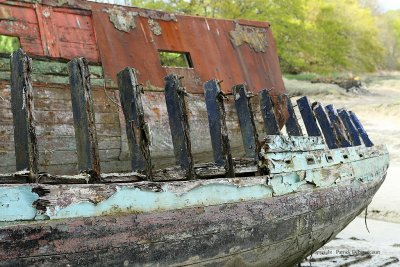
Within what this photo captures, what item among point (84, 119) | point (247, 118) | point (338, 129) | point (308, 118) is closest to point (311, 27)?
point (338, 129)

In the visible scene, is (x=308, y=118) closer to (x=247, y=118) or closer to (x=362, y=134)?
(x=247, y=118)

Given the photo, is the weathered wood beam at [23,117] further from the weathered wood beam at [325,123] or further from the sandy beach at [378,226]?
the weathered wood beam at [325,123]

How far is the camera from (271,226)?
11.9ft

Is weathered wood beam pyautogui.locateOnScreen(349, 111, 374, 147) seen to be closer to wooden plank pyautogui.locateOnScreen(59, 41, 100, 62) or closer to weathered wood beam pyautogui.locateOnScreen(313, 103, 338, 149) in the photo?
weathered wood beam pyautogui.locateOnScreen(313, 103, 338, 149)

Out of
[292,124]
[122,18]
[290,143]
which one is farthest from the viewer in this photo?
[122,18]

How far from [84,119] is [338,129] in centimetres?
417

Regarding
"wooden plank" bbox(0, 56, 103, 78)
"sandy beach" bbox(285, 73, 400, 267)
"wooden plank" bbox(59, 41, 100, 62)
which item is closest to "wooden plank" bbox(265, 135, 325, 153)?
"sandy beach" bbox(285, 73, 400, 267)

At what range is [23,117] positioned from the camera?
255cm

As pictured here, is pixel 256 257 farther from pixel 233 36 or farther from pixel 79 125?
pixel 233 36

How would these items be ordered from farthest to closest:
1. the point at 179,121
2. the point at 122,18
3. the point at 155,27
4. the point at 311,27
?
the point at 311,27 < the point at 155,27 < the point at 122,18 < the point at 179,121

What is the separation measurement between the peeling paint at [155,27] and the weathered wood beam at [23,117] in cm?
415

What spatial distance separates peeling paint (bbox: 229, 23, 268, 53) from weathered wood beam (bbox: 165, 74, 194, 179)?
4.64 m

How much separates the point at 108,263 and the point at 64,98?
3116 millimetres

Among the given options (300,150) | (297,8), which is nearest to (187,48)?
(300,150)
